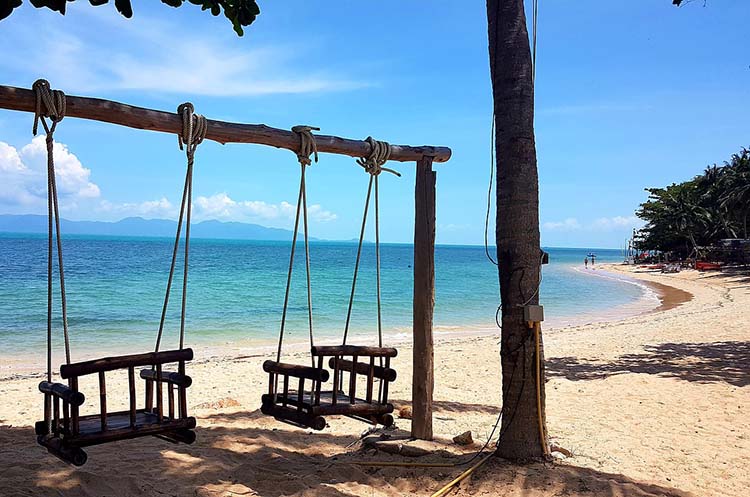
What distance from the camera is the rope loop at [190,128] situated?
392cm

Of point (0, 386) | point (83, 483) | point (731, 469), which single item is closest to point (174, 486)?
point (83, 483)

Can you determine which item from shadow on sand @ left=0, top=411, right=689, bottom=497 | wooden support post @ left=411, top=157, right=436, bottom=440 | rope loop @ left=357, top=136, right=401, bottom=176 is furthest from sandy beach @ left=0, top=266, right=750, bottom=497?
rope loop @ left=357, top=136, right=401, bottom=176

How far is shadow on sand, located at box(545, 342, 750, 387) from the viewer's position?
8.43m

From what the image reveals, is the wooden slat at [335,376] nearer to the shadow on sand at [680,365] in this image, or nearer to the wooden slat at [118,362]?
the wooden slat at [118,362]

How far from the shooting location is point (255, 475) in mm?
4094

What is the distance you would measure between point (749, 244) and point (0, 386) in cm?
3832

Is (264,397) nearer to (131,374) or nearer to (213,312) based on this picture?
(131,374)

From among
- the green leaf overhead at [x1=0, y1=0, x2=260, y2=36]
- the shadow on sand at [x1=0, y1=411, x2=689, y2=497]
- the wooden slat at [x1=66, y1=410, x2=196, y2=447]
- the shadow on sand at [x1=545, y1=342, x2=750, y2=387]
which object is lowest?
the shadow on sand at [x1=545, y1=342, x2=750, y2=387]

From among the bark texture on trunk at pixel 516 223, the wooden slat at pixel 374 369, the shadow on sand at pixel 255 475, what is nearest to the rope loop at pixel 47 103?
the shadow on sand at pixel 255 475

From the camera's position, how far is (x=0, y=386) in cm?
A: 866

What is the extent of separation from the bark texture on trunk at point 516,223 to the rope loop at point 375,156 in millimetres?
871

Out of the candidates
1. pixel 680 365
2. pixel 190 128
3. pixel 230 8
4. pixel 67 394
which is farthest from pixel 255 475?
pixel 680 365

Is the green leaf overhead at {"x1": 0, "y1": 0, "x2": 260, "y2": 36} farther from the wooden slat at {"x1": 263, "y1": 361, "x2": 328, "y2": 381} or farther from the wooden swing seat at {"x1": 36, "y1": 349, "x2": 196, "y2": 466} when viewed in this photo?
the wooden slat at {"x1": 263, "y1": 361, "x2": 328, "y2": 381}

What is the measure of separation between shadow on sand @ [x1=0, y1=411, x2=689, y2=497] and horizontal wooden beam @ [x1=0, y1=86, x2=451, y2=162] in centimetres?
218
